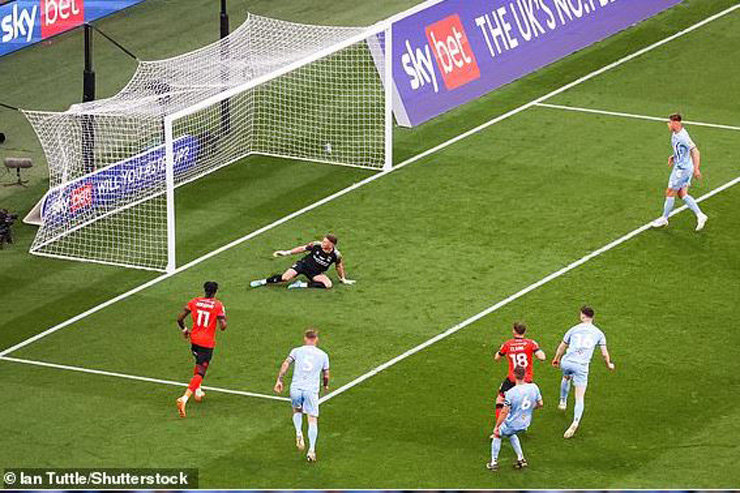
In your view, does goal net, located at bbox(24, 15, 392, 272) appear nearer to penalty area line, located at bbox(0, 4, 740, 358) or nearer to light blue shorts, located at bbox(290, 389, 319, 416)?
penalty area line, located at bbox(0, 4, 740, 358)

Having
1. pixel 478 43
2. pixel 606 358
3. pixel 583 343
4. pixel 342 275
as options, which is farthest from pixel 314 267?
pixel 478 43

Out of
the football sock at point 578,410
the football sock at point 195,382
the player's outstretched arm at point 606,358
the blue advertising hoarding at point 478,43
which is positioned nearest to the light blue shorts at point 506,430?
the football sock at point 578,410

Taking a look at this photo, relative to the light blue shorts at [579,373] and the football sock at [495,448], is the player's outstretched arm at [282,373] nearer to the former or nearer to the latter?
the football sock at [495,448]

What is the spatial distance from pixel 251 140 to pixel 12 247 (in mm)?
5597

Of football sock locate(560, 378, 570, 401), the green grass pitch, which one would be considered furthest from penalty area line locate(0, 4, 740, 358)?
football sock locate(560, 378, 570, 401)

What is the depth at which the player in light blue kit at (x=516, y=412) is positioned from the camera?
23.9 metres

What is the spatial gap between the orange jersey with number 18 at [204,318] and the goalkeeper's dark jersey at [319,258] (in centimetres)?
406

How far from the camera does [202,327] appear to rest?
26.1 metres

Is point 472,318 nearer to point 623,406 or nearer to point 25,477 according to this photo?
point 623,406

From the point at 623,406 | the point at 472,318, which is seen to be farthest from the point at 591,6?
the point at 623,406

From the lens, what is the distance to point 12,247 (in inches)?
1280

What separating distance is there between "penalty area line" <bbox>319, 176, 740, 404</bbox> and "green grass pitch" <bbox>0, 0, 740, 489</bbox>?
0.39 ft

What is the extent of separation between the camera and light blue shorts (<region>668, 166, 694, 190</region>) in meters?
31.1

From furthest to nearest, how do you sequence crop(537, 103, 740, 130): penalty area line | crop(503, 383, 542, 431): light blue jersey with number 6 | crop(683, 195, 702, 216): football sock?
crop(537, 103, 740, 130): penalty area line → crop(683, 195, 702, 216): football sock → crop(503, 383, 542, 431): light blue jersey with number 6
